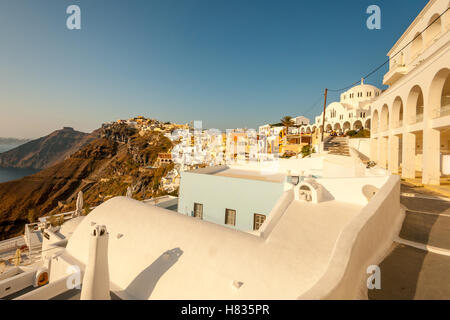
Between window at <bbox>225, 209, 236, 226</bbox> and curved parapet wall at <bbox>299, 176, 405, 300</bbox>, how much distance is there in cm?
629

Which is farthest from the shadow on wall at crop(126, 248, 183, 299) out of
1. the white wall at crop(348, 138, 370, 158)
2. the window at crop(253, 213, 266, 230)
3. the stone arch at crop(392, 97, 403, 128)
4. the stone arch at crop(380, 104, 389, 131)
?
the white wall at crop(348, 138, 370, 158)

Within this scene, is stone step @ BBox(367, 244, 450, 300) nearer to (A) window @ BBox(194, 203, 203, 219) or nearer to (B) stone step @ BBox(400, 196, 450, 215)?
(B) stone step @ BBox(400, 196, 450, 215)

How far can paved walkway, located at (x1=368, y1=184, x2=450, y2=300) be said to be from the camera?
3914mm

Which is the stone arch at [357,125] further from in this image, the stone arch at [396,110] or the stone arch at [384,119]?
the stone arch at [396,110]

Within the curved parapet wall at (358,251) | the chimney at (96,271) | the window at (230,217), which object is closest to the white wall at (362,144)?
the window at (230,217)

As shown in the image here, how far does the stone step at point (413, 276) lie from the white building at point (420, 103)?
387 inches

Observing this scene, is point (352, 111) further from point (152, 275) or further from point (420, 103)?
point (152, 275)

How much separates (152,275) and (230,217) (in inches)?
231

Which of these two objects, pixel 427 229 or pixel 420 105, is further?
pixel 420 105

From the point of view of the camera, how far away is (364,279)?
412 cm

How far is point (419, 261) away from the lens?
4.89 metres

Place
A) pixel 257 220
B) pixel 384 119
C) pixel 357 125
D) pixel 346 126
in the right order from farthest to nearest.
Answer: pixel 346 126
pixel 357 125
pixel 384 119
pixel 257 220

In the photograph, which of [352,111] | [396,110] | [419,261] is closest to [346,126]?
[352,111]
